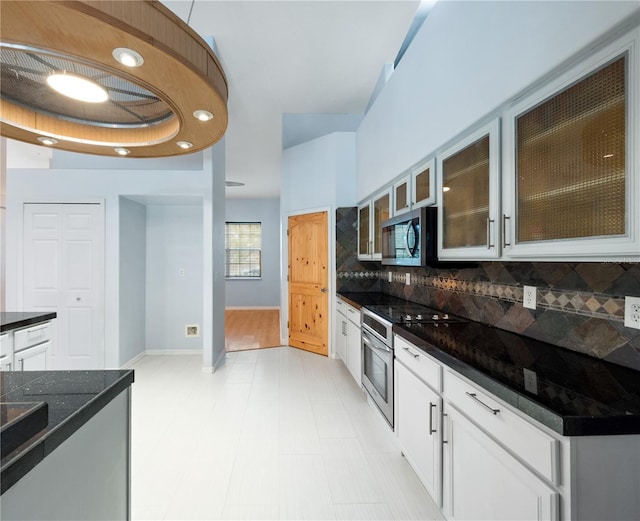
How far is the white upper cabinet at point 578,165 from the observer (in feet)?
3.17

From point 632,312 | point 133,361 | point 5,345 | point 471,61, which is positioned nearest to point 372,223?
point 471,61

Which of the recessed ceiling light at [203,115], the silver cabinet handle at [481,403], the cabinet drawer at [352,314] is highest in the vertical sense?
the recessed ceiling light at [203,115]

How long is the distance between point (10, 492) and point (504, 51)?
2.25 m

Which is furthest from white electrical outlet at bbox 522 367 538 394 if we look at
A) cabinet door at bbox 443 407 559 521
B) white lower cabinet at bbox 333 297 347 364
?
white lower cabinet at bbox 333 297 347 364

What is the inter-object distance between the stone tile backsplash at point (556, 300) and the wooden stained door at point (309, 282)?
6.71 ft

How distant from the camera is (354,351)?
3.45 metres

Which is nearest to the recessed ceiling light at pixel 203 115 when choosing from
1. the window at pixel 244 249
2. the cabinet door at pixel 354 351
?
the cabinet door at pixel 354 351

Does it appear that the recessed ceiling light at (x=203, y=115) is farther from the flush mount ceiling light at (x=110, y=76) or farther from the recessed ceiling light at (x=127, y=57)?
the recessed ceiling light at (x=127, y=57)

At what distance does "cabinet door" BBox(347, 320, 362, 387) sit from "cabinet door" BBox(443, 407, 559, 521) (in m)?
1.69

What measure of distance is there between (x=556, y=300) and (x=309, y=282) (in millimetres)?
3591

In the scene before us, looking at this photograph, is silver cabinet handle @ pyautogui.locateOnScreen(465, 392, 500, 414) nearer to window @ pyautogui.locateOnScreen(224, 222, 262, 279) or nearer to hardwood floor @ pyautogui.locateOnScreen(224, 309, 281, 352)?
hardwood floor @ pyautogui.locateOnScreen(224, 309, 281, 352)

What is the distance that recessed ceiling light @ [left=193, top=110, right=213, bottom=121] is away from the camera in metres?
1.32

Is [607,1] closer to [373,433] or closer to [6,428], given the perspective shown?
[6,428]

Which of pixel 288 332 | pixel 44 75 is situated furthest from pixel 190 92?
pixel 288 332
